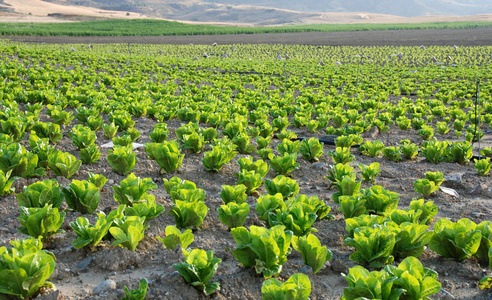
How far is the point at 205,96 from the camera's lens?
1276cm

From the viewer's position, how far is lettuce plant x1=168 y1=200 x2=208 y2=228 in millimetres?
3877

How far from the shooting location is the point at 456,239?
3.35m

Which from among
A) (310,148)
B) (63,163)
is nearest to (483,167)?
(310,148)

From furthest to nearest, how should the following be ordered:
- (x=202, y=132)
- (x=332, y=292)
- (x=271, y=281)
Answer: (x=202, y=132) < (x=332, y=292) < (x=271, y=281)

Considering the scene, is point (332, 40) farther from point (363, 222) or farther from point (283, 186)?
point (363, 222)

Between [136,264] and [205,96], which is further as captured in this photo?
[205,96]

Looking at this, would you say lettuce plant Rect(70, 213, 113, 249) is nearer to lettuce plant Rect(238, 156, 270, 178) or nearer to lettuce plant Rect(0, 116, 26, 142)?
lettuce plant Rect(238, 156, 270, 178)

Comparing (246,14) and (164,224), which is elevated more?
(246,14)

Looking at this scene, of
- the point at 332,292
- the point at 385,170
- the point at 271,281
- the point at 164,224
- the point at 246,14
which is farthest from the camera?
the point at 246,14

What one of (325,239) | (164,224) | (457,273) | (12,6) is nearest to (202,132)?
(164,224)

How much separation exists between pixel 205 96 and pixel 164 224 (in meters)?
8.90

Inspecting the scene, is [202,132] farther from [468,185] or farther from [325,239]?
[468,185]

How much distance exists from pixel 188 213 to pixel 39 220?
1.36 meters

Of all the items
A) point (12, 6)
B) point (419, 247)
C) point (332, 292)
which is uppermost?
point (12, 6)
